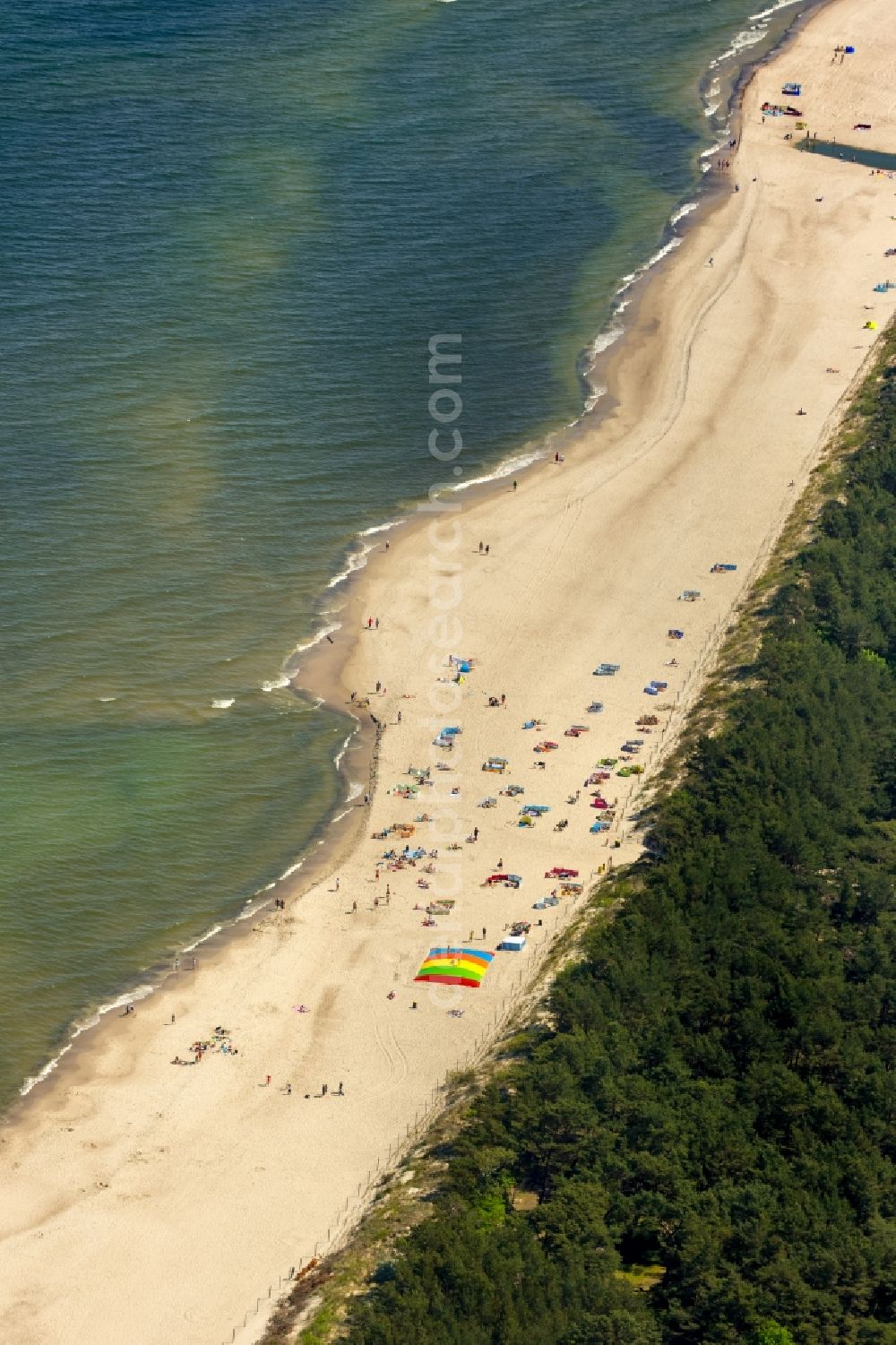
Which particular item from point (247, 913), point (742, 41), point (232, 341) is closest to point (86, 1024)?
point (247, 913)

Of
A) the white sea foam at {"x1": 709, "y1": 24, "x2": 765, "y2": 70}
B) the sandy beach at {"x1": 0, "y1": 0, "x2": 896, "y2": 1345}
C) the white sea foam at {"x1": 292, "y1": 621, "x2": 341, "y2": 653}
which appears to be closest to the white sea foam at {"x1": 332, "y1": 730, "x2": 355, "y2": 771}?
the sandy beach at {"x1": 0, "y1": 0, "x2": 896, "y2": 1345}

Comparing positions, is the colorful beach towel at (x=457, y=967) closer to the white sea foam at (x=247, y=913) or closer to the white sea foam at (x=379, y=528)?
the white sea foam at (x=247, y=913)

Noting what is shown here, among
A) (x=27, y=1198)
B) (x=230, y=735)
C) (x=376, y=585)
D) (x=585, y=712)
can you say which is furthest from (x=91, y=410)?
(x=27, y=1198)

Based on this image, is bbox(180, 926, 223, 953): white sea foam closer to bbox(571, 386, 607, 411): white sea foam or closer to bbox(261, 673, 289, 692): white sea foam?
bbox(261, 673, 289, 692): white sea foam

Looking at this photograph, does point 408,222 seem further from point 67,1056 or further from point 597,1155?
point 597,1155

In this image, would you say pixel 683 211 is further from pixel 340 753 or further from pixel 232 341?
pixel 340 753

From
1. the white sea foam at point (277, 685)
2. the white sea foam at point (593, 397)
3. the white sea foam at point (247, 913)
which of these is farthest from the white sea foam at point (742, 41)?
the white sea foam at point (247, 913)
